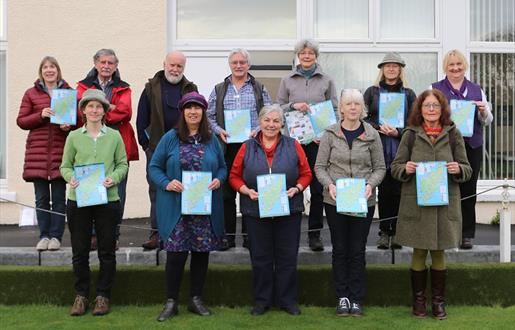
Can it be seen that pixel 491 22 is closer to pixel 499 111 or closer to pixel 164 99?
pixel 499 111

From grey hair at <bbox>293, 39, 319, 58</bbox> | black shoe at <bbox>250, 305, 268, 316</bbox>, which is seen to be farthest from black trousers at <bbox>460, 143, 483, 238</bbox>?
black shoe at <bbox>250, 305, 268, 316</bbox>

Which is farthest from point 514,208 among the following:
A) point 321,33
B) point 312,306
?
point 312,306

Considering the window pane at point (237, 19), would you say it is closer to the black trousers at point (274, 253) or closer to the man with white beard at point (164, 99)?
the man with white beard at point (164, 99)

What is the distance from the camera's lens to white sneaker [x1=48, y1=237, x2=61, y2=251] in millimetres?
6707

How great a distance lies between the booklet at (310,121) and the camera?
6.39 metres

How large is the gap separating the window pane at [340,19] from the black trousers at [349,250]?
4.91 m

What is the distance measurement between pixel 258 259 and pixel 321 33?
5194mm

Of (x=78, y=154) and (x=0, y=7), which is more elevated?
(x=0, y=7)

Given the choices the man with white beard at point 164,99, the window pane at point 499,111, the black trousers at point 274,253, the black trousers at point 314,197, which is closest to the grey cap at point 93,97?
the man with white beard at point 164,99

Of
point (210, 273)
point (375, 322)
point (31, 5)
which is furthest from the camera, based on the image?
point (31, 5)

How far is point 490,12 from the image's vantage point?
33.5 ft

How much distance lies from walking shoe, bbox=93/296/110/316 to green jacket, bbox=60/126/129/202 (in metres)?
0.83

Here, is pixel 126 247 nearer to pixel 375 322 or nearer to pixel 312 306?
pixel 312 306

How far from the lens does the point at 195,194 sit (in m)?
5.59
